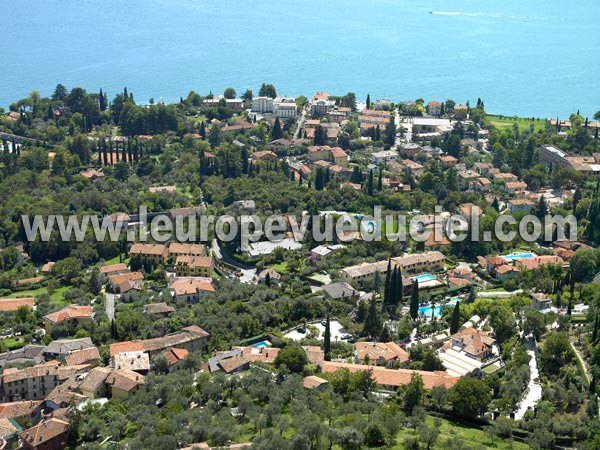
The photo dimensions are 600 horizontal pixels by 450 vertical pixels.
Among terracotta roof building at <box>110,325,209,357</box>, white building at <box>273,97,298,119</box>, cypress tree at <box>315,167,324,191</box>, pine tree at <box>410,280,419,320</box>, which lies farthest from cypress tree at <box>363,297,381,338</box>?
white building at <box>273,97,298,119</box>

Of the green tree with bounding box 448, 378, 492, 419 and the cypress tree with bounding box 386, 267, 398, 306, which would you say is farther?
the cypress tree with bounding box 386, 267, 398, 306

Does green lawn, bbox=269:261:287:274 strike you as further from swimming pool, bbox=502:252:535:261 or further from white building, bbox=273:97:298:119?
white building, bbox=273:97:298:119

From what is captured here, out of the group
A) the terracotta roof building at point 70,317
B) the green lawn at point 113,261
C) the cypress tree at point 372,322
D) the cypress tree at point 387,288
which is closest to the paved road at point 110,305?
the terracotta roof building at point 70,317

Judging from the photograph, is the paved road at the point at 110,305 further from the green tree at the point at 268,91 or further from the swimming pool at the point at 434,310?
the green tree at the point at 268,91

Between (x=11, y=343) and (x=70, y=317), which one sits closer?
(x=11, y=343)

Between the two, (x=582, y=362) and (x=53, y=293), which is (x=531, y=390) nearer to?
(x=582, y=362)

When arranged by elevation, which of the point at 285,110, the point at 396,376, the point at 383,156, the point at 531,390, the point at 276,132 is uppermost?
the point at 285,110

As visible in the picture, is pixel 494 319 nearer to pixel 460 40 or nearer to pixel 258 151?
pixel 258 151

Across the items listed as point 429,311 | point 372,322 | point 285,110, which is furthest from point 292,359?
point 285,110
